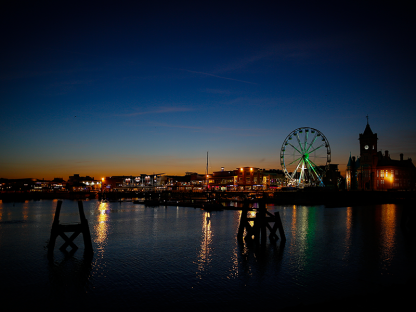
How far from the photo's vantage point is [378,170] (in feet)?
411

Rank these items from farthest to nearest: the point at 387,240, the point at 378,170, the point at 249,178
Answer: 1. the point at 249,178
2. the point at 378,170
3. the point at 387,240

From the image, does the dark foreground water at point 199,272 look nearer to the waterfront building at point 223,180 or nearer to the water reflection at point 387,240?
the water reflection at point 387,240

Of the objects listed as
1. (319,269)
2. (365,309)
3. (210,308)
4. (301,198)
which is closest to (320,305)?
(365,309)

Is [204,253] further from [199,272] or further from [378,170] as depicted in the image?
[378,170]

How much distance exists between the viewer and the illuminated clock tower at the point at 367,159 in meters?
126

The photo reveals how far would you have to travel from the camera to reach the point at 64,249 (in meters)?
29.7

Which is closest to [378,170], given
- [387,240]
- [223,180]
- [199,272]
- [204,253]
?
[223,180]

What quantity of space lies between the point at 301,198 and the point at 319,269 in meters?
86.3

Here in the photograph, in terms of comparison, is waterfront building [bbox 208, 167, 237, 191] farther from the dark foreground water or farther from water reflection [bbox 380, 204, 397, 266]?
the dark foreground water

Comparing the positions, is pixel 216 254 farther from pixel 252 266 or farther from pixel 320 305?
pixel 320 305

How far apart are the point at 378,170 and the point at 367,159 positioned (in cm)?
571

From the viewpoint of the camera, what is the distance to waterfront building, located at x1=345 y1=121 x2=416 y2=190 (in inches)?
4811

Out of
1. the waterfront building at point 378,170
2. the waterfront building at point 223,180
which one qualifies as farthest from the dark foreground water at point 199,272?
the waterfront building at point 223,180

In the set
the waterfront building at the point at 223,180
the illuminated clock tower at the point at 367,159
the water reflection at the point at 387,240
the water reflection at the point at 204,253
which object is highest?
the illuminated clock tower at the point at 367,159
